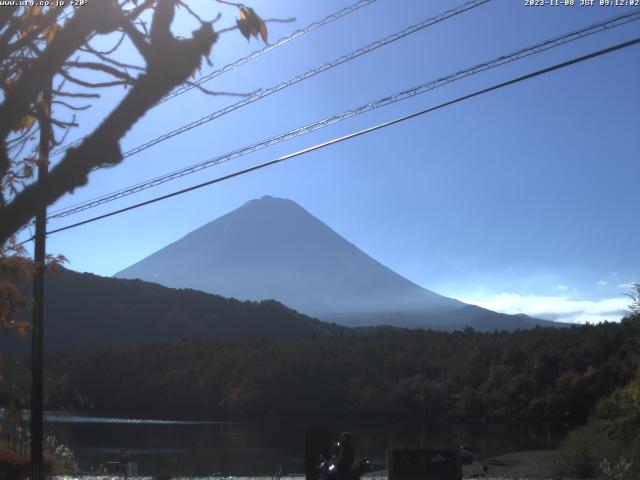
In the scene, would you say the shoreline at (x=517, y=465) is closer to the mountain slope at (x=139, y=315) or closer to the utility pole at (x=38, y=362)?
the utility pole at (x=38, y=362)

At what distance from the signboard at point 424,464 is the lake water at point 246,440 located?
19.7m

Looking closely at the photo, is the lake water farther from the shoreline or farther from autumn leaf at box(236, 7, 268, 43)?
autumn leaf at box(236, 7, 268, 43)

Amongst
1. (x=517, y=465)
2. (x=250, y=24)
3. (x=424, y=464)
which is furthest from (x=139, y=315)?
(x=250, y=24)

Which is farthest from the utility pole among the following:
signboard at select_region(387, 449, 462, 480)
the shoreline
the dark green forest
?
the dark green forest

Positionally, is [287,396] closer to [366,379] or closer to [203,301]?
[366,379]

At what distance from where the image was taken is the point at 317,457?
16203 mm

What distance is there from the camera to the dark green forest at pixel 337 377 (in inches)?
3012

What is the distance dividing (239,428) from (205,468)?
1306 inches

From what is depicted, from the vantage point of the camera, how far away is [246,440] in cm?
5709

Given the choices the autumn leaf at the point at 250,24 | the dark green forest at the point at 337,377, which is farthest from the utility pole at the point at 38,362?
the dark green forest at the point at 337,377

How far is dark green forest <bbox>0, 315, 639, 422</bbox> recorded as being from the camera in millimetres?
76500

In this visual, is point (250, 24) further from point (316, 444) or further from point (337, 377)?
point (337, 377)

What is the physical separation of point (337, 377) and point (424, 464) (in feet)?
234

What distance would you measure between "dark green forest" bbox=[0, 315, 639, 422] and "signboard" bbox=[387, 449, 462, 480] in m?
62.8
